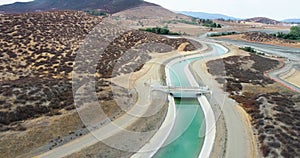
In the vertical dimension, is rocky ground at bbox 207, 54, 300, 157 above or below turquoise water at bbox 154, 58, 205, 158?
above

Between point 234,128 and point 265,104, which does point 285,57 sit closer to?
point 265,104

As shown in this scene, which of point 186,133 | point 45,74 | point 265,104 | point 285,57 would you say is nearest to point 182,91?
point 265,104

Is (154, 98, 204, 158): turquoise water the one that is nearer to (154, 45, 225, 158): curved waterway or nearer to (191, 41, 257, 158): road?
(154, 45, 225, 158): curved waterway

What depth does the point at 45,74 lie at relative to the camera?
44562 mm

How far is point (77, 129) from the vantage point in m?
27.5

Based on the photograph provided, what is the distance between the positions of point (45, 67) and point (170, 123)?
26.0 m

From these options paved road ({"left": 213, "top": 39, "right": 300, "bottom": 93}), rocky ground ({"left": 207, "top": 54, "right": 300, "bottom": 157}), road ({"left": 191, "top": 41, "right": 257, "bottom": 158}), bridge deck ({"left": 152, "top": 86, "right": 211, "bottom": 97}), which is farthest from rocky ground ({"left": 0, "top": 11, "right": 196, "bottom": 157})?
paved road ({"left": 213, "top": 39, "right": 300, "bottom": 93})

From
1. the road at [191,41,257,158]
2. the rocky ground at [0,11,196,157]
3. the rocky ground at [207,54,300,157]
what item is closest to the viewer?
the road at [191,41,257,158]

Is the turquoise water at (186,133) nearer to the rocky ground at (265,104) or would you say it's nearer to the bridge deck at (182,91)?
the bridge deck at (182,91)

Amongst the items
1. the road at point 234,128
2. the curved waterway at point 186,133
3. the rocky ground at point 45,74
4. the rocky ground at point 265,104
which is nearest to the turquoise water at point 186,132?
the curved waterway at point 186,133

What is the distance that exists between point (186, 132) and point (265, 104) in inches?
464

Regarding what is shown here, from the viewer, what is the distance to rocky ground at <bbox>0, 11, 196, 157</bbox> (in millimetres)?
25922

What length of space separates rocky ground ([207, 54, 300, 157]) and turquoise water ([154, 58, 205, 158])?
18.4 feet

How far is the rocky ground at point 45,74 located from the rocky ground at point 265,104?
15175 mm
